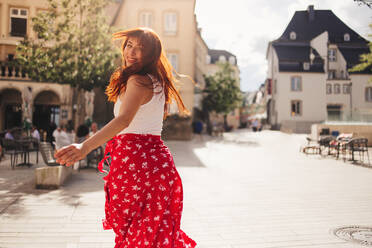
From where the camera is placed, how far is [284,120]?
46.6 m

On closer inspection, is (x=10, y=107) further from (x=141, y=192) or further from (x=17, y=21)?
(x=141, y=192)

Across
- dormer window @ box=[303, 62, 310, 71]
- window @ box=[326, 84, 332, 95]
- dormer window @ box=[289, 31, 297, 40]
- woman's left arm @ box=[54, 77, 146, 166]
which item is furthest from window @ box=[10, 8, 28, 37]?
dormer window @ box=[289, 31, 297, 40]

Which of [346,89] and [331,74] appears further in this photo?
[331,74]

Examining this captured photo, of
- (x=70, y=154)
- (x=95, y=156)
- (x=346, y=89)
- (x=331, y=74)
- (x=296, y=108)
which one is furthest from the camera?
(x=331, y=74)

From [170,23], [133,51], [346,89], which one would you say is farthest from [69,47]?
[346,89]

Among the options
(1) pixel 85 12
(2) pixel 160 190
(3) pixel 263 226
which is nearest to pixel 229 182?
Answer: (3) pixel 263 226

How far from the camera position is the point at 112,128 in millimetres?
1975

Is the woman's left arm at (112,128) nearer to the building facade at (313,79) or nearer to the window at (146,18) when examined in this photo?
the window at (146,18)

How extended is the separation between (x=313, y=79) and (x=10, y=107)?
36144 mm

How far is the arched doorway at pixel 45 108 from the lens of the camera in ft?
91.8

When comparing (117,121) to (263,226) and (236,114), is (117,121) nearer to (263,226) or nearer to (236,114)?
(263,226)

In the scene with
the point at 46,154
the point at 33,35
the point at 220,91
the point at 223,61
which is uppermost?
the point at 223,61

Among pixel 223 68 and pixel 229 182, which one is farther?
pixel 223 68

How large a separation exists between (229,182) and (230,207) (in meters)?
2.64
